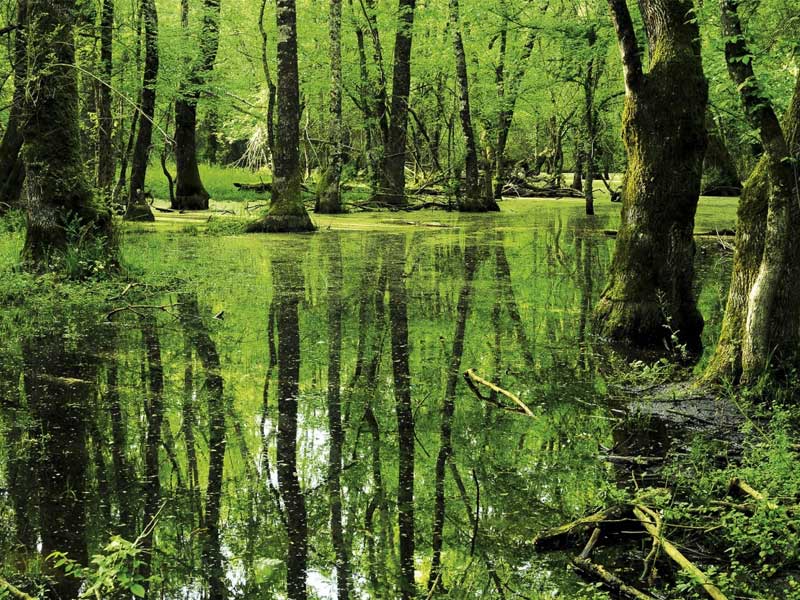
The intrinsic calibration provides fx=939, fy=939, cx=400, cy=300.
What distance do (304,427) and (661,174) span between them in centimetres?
403

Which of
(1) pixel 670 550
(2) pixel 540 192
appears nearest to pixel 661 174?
(1) pixel 670 550

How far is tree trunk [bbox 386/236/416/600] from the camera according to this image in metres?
3.84

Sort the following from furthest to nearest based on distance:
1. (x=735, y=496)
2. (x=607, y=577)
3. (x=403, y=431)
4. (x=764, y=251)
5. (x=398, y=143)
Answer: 1. (x=398, y=143)
2. (x=764, y=251)
3. (x=403, y=431)
4. (x=735, y=496)
5. (x=607, y=577)

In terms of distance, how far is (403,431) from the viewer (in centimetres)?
565

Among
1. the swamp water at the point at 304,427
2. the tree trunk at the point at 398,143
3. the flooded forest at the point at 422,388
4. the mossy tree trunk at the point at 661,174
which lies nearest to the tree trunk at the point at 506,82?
the tree trunk at the point at 398,143

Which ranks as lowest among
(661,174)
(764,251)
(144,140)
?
(764,251)

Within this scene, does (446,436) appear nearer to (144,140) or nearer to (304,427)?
(304,427)

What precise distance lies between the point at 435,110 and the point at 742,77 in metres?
35.1

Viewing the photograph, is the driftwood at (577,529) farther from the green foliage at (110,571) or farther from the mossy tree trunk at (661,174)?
the mossy tree trunk at (661,174)

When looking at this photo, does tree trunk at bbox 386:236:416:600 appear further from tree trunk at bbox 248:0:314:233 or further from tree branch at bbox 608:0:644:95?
tree trunk at bbox 248:0:314:233

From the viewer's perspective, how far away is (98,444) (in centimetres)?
524

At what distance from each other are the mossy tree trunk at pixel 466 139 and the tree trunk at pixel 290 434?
14303 mm

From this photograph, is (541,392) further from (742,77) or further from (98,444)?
(98,444)

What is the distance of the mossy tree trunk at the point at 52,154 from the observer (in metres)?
10.7
